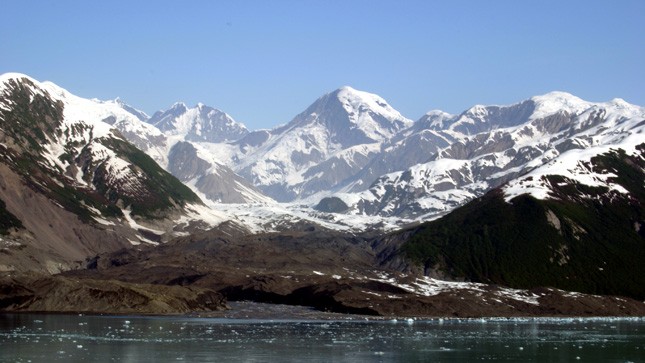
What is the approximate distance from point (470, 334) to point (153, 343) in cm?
6013

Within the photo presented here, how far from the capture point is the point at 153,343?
16362 centimetres

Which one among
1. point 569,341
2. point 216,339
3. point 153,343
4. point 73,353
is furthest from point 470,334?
point 73,353

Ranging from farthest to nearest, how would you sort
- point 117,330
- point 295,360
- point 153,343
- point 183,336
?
1. point 117,330
2. point 183,336
3. point 153,343
4. point 295,360

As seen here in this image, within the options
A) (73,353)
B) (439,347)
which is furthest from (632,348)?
(73,353)

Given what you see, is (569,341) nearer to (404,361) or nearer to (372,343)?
(372,343)

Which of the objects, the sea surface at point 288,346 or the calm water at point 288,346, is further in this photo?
the calm water at point 288,346

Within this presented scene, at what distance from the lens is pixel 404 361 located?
14238 centimetres

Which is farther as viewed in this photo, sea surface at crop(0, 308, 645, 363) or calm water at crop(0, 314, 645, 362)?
calm water at crop(0, 314, 645, 362)

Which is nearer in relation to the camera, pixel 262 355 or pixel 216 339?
pixel 262 355

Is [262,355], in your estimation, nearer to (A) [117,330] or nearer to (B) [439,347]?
(B) [439,347]

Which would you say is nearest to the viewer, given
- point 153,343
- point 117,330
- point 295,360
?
point 295,360

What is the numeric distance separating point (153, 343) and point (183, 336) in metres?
15.0

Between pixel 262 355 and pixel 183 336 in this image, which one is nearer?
pixel 262 355

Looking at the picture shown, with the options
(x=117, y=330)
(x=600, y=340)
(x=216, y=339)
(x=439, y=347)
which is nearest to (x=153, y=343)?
(x=216, y=339)
